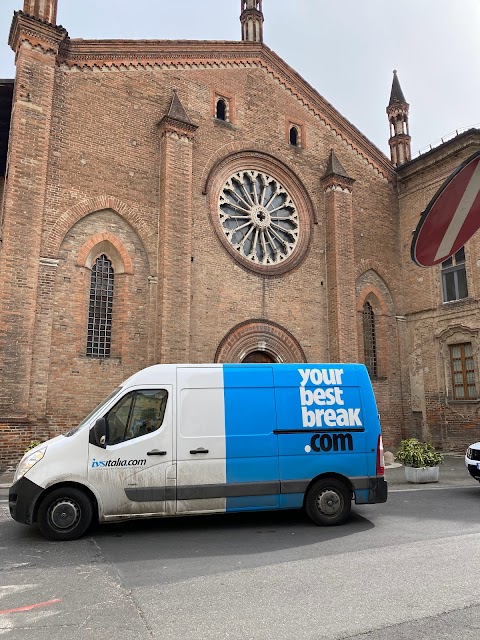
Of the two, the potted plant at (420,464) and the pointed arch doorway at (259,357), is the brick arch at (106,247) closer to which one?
the pointed arch doorway at (259,357)

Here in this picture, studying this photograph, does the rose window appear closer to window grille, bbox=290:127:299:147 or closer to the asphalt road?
window grille, bbox=290:127:299:147

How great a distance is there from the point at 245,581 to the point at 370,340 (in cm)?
1526

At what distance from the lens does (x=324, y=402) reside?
7.71m

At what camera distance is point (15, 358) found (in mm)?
11992

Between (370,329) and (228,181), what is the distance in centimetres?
771

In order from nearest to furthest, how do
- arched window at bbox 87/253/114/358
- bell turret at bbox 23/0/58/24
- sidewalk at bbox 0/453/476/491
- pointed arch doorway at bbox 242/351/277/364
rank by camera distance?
sidewalk at bbox 0/453/476/491, bell turret at bbox 23/0/58/24, arched window at bbox 87/253/114/358, pointed arch doorway at bbox 242/351/277/364

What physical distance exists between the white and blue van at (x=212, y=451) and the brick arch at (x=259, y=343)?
301 inches

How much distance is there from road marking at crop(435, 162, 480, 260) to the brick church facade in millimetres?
9751

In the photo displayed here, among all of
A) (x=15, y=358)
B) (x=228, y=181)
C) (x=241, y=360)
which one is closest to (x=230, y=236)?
(x=228, y=181)

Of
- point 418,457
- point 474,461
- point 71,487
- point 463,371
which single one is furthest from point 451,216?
point 463,371

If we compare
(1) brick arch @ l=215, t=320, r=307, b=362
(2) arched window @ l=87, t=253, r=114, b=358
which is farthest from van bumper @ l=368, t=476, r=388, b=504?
(2) arched window @ l=87, t=253, r=114, b=358

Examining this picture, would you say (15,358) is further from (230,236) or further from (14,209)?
(230,236)

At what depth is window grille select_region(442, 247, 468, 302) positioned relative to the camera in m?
18.0

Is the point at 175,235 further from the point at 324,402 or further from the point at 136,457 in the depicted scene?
the point at 136,457
